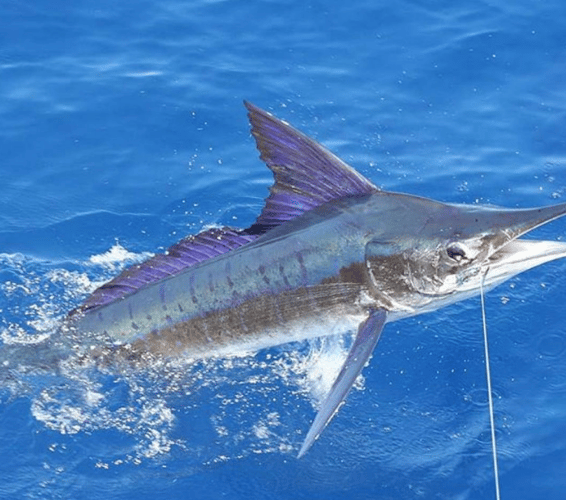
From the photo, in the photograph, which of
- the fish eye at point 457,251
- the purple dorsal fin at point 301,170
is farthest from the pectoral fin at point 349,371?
the purple dorsal fin at point 301,170

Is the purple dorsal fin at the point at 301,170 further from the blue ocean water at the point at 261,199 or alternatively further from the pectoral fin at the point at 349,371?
the blue ocean water at the point at 261,199

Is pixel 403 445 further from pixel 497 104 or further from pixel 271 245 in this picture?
pixel 497 104

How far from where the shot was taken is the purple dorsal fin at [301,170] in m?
6.12

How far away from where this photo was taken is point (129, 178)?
9.19 metres

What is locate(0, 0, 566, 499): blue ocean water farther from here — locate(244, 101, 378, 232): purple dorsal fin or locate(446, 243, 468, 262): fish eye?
locate(446, 243, 468, 262): fish eye

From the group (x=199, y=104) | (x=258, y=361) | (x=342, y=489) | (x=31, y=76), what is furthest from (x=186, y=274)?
(x=31, y=76)

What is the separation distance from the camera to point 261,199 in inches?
351

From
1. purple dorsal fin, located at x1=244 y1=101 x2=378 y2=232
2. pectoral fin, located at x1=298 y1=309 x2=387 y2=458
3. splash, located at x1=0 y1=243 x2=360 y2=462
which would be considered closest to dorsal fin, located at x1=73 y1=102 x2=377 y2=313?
purple dorsal fin, located at x1=244 y1=101 x2=378 y2=232

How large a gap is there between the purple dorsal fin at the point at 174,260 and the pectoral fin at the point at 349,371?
0.92 metres

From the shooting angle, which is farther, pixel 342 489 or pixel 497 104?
pixel 497 104

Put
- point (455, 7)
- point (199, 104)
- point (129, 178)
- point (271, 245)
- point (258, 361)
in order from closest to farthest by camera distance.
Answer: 1. point (271, 245)
2. point (258, 361)
3. point (129, 178)
4. point (199, 104)
5. point (455, 7)

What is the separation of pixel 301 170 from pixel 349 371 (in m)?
1.28

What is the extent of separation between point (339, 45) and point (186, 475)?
5.99 metres

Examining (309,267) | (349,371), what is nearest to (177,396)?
(309,267)
